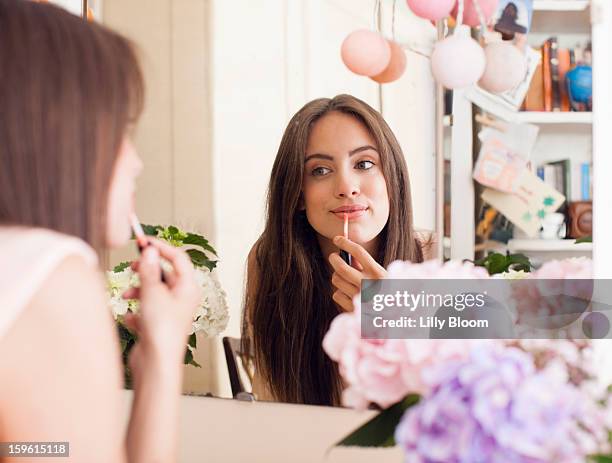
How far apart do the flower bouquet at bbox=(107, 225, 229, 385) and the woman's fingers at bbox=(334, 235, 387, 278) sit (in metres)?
0.23

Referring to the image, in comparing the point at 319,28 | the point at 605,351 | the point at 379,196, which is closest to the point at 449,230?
the point at 379,196

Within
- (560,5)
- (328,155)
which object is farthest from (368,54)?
(560,5)

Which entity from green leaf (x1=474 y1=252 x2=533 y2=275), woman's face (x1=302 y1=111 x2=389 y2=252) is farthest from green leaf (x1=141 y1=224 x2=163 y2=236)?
green leaf (x1=474 y1=252 x2=533 y2=275)

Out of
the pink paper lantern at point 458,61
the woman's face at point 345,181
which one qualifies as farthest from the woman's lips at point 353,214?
the pink paper lantern at point 458,61

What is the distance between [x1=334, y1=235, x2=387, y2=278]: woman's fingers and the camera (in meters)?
0.95

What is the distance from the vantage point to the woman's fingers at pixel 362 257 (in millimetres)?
951

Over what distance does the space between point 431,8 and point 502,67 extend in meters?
0.13

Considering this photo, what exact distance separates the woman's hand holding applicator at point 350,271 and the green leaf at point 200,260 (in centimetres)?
22

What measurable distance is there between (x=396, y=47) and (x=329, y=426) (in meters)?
0.56

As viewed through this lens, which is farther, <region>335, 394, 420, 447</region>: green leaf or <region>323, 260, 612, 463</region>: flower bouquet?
<region>335, 394, 420, 447</region>: green leaf

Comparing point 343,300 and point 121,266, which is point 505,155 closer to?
point 343,300

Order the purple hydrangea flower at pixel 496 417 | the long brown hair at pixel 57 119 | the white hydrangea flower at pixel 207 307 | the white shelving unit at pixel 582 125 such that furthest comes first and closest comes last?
the white hydrangea flower at pixel 207 307, the white shelving unit at pixel 582 125, the long brown hair at pixel 57 119, the purple hydrangea flower at pixel 496 417

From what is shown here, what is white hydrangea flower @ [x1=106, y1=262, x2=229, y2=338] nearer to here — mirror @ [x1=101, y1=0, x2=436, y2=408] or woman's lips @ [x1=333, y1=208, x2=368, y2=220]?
mirror @ [x1=101, y1=0, x2=436, y2=408]

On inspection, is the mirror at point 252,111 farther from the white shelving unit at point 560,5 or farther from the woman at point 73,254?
the woman at point 73,254
